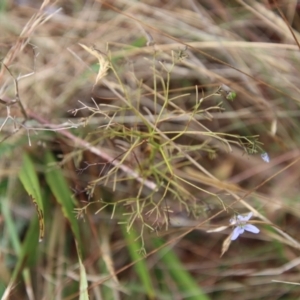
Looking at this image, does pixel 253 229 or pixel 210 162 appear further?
pixel 210 162

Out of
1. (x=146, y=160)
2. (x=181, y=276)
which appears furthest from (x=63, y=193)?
(x=181, y=276)

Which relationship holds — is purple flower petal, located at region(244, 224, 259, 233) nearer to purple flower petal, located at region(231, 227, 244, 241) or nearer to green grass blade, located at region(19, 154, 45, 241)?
purple flower petal, located at region(231, 227, 244, 241)

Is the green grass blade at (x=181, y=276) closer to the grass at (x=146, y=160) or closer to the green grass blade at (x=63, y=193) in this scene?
the grass at (x=146, y=160)

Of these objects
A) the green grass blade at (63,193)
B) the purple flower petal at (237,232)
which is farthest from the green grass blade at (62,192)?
the purple flower petal at (237,232)

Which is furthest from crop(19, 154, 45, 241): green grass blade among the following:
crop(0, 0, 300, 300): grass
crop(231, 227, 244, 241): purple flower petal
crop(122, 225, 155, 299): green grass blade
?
crop(231, 227, 244, 241): purple flower petal

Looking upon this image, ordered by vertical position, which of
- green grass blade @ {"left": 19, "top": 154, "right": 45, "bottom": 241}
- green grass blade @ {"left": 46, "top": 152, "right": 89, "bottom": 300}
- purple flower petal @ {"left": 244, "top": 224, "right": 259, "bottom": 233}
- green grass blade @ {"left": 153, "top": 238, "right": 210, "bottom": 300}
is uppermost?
purple flower petal @ {"left": 244, "top": 224, "right": 259, "bottom": 233}

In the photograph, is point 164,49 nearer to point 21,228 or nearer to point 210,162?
point 210,162

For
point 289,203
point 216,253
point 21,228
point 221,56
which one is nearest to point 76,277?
point 21,228

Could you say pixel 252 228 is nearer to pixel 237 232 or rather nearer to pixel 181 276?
pixel 237 232
